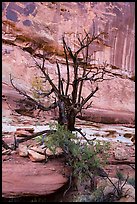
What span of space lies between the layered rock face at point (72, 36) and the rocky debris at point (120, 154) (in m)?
1.30

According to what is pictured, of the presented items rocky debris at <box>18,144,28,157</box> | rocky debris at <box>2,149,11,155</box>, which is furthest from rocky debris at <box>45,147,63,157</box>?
rocky debris at <box>2,149,11,155</box>

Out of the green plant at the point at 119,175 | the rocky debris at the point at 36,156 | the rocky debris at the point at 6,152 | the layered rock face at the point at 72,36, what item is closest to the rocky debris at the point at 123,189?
the green plant at the point at 119,175

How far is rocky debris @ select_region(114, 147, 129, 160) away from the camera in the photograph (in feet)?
21.9

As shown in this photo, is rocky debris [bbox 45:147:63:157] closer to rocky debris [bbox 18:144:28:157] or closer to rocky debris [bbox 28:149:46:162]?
rocky debris [bbox 28:149:46:162]

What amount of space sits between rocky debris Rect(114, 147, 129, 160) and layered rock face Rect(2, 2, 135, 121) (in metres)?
1.30

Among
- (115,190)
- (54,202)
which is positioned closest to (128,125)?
(115,190)

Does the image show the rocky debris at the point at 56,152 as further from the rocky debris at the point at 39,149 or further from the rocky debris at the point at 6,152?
the rocky debris at the point at 6,152

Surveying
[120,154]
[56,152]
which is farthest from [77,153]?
[120,154]

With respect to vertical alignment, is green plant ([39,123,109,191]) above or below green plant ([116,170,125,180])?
above

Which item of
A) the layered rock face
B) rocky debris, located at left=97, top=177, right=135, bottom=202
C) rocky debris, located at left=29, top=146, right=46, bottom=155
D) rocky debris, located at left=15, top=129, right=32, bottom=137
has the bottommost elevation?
rocky debris, located at left=97, top=177, right=135, bottom=202

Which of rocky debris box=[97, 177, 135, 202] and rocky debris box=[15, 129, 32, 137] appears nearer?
rocky debris box=[97, 177, 135, 202]

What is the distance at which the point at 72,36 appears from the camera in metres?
8.80

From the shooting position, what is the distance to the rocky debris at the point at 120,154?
6.67 metres

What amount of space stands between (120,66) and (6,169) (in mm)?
4323
